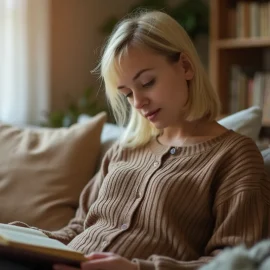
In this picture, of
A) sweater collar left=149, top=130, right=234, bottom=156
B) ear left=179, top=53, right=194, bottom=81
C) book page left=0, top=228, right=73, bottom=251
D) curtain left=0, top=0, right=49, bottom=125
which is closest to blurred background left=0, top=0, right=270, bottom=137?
curtain left=0, top=0, right=49, bottom=125

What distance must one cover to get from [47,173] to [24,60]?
48.9 inches

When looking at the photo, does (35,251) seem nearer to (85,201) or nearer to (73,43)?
(85,201)

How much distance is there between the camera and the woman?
1.29m

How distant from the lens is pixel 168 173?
4.58ft

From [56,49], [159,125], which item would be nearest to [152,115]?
[159,125]

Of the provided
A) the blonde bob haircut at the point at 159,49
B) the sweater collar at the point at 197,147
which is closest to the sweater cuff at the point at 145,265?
the sweater collar at the point at 197,147

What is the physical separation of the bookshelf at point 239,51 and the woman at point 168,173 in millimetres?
1283

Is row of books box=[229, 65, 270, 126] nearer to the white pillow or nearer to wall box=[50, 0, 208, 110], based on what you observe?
wall box=[50, 0, 208, 110]

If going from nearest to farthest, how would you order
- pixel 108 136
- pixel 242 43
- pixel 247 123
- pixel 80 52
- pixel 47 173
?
pixel 247 123 < pixel 47 173 < pixel 108 136 < pixel 242 43 < pixel 80 52

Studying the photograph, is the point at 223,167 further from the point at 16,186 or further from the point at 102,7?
the point at 102,7

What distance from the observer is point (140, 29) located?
4.75 ft

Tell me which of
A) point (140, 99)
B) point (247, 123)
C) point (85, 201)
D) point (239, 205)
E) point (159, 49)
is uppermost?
point (159, 49)

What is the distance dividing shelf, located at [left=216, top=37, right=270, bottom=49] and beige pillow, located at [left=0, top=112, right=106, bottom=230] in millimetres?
1109

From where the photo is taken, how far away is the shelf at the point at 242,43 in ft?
8.76
